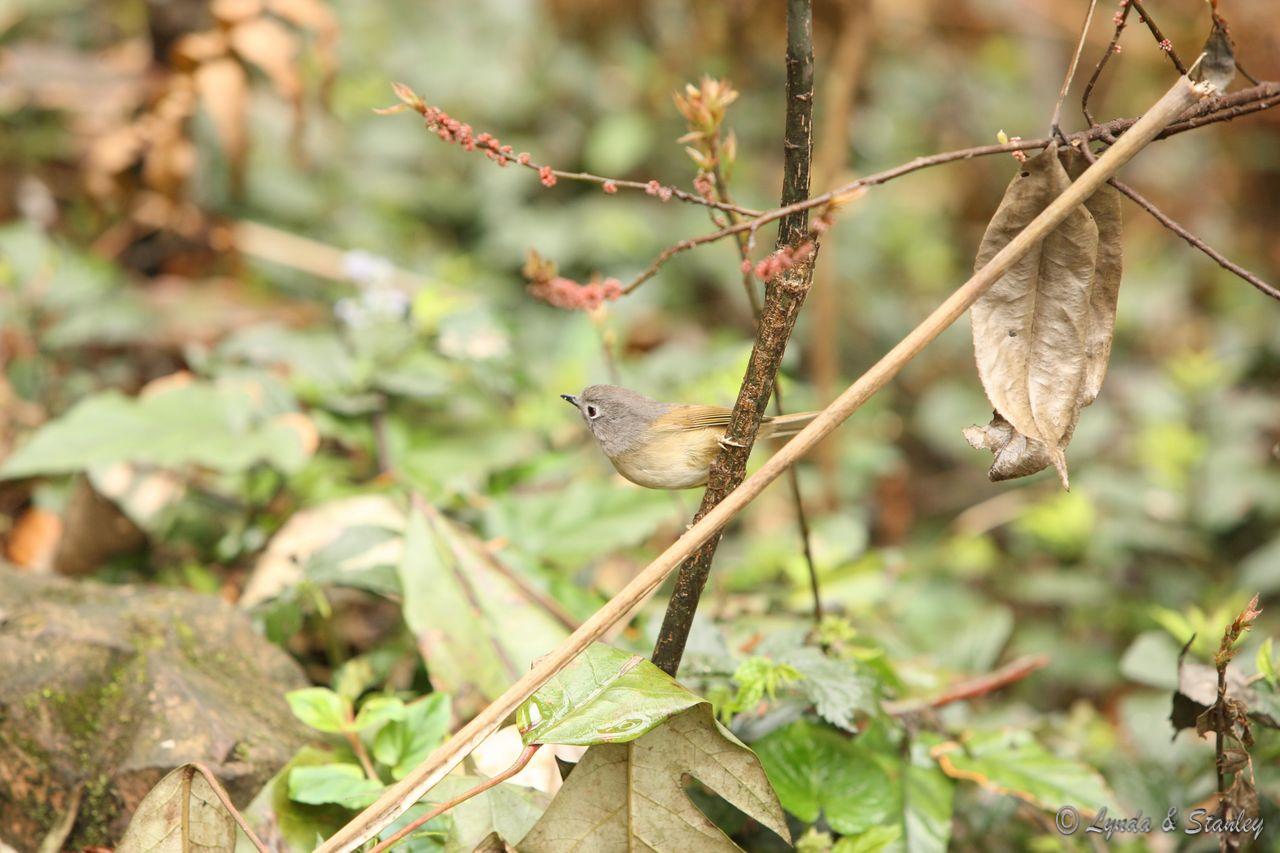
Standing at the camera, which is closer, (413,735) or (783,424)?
(413,735)

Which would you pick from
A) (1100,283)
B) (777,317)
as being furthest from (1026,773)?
(777,317)

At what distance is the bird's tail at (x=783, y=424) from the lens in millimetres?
2150

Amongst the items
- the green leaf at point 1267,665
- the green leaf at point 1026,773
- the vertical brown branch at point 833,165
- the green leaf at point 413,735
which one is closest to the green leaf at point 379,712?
the green leaf at point 413,735

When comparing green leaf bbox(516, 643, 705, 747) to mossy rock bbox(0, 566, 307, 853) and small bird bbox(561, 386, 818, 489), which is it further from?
mossy rock bbox(0, 566, 307, 853)

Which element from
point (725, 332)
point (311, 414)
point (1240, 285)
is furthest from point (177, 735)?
point (1240, 285)

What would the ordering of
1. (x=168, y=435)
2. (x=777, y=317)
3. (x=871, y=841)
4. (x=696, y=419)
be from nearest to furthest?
(x=777, y=317) < (x=871, y=841) < (x=696, y=419) < (x=168, y=435)

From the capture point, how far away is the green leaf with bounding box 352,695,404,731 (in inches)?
79.0

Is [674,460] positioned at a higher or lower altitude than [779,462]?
lower

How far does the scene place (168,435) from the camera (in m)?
2.84

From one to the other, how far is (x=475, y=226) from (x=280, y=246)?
124 cm

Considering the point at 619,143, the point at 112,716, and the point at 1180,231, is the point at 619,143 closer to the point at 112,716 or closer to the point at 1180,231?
the point at 112,716

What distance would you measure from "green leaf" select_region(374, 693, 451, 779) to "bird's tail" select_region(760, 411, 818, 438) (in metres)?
0.82

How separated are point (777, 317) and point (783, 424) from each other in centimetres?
59

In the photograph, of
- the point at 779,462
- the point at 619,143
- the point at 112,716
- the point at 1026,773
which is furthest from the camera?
the point at 619,143
